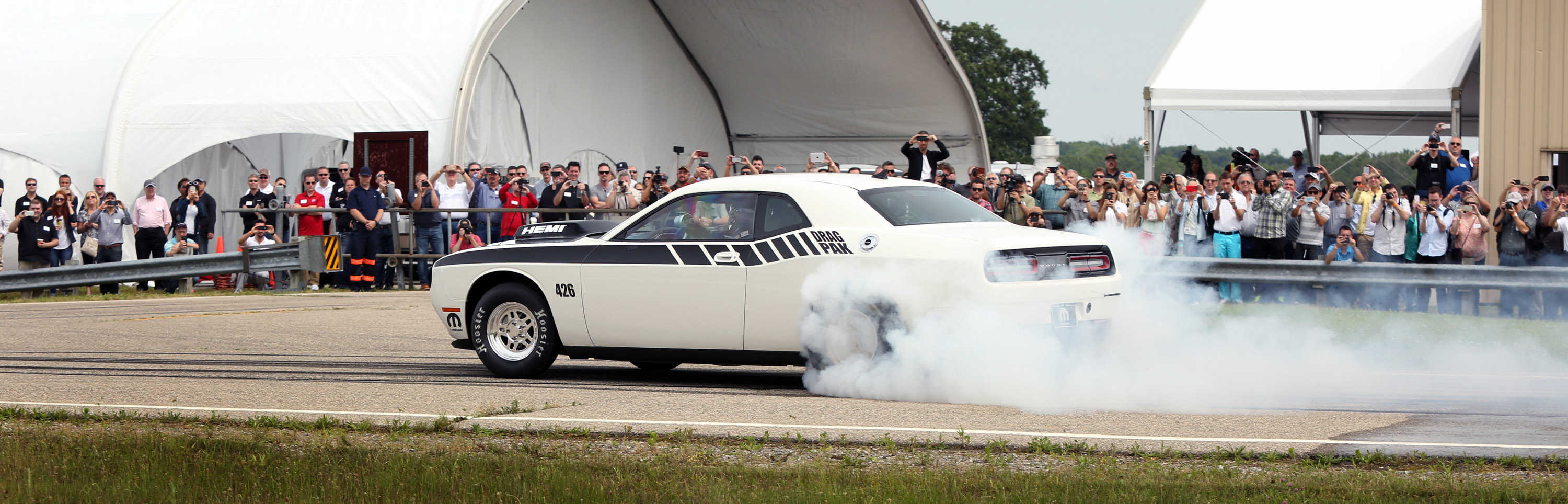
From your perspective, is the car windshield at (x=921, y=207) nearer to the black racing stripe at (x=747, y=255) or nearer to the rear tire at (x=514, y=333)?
the black racing stripe at (x=747, y=255)

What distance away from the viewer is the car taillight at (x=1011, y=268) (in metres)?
8.04

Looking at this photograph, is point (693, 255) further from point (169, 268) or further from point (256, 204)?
point (256, 204)

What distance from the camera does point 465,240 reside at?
712 inches

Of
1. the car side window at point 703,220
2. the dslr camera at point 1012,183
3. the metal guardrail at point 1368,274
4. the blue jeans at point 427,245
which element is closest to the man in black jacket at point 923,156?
the dslr camera at point 1012,183

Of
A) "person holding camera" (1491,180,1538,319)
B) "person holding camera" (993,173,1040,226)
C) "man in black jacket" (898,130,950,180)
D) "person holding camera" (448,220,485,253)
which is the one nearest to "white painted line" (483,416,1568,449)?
"person holding camera" (1491,180,1538,319)

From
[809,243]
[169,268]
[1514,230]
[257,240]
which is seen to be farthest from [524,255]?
[257,240]

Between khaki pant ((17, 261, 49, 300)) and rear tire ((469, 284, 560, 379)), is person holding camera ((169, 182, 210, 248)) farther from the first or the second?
rear tire ((469, 284, 560, 379))

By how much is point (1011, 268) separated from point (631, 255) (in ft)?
8.51

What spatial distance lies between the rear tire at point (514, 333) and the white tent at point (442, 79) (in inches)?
555

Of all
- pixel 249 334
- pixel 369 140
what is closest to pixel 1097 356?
pixel 249 334

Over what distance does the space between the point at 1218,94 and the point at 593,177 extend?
47.0ft

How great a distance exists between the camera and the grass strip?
5.32 metres

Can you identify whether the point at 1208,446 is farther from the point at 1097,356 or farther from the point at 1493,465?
the point at 1097,356

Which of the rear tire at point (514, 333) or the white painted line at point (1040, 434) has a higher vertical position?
the rear tire at point (514, 333)
